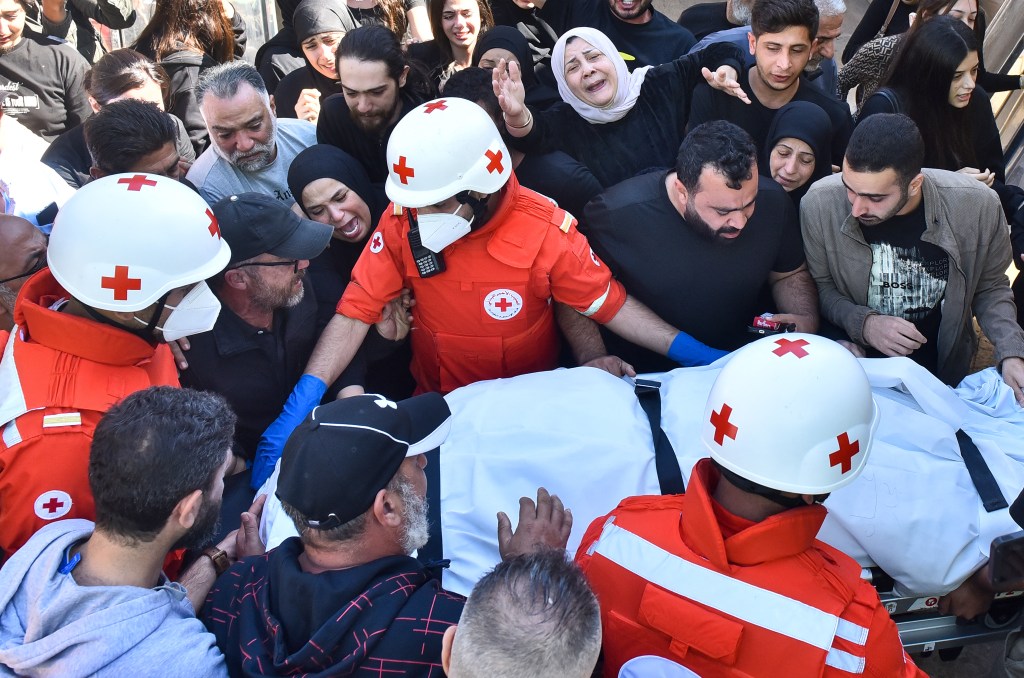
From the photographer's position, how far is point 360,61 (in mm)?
3408

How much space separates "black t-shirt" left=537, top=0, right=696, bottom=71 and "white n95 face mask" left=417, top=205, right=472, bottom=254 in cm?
214

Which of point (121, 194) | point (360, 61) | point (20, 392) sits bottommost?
point (20, 392)

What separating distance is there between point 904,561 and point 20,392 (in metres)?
2.36

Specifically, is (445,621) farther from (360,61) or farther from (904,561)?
(360,61)

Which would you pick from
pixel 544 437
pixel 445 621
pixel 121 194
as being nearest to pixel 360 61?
pixel 121 194

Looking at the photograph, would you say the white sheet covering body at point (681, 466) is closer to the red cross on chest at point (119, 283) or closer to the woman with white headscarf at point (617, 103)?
the red cross on chest at point (119, 283)

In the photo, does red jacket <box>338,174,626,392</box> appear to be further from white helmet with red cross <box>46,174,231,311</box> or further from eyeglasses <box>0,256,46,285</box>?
eyeglasses <box>0,256,46,285</box>

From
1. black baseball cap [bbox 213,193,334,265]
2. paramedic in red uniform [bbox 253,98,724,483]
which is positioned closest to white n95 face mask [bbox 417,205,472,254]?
paramedic in red uniform [bbox 253,98,724,483]

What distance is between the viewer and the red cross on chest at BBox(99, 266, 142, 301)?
2.08 meters

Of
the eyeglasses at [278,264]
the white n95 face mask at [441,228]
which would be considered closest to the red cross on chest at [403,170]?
the white n95 face mask at [441,228]

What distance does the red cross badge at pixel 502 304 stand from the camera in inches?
111

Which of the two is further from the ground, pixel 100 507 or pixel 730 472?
pixel 730 472

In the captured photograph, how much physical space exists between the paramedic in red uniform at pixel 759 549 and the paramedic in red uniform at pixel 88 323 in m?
1.29

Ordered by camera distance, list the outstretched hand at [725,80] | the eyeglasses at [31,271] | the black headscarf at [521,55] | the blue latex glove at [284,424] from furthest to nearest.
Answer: the black headscarf at [521,55], the outstretched hand at [725,80], the blue latex glove at [284,424], the eyeglasses at [31,271]
